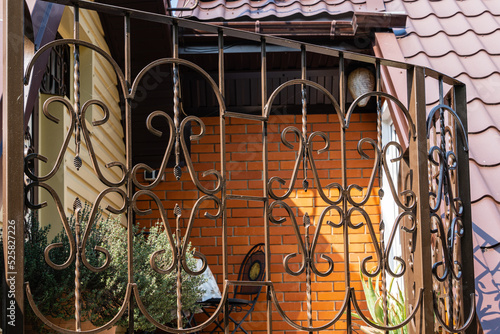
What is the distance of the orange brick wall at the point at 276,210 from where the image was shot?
6121mm

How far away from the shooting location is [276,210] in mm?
6262

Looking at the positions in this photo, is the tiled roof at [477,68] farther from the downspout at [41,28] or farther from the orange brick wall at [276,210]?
the downspout at [41,28]

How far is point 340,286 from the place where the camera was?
20.1 ft

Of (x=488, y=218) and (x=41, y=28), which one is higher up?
(x=41, y=28)

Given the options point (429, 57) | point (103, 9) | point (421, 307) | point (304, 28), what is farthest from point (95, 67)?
point (421, 307)

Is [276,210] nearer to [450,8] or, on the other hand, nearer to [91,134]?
[91,134]

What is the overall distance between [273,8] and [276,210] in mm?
1987

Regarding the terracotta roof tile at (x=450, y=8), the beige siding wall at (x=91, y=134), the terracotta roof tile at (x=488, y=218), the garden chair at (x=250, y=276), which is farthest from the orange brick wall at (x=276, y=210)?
the terracotta roof tile at (x=488, y=218)

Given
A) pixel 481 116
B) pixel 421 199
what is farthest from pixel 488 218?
pixel 481 116

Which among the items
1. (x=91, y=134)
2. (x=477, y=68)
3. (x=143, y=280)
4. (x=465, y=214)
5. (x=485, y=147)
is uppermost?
(x=477, y=68)

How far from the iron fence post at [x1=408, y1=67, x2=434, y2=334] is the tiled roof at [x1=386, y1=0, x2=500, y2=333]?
37cm

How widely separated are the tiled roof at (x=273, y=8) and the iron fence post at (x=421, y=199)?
7.49 ft

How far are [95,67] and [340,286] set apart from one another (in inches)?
118

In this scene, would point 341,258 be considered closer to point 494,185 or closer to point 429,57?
point 429,57
